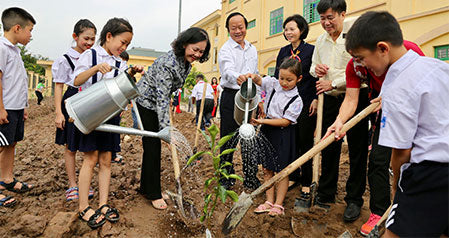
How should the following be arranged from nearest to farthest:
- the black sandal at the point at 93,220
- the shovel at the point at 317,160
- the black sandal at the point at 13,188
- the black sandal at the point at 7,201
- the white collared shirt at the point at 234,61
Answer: the black sandal at the point at 93,220 → the black sandal at the point at 7,201 → the shovel at the point at 317,160 → the black sandal at the point at 13,188 → the white collared shirt at the point at 234,61

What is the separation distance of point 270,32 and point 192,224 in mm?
11624

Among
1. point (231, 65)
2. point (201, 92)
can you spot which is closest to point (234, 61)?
point (231, 65)

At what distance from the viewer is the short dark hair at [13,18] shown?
261 cm

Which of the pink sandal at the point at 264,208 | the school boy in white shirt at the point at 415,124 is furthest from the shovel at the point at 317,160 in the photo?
the school boy in white shirt at the point at 415,124

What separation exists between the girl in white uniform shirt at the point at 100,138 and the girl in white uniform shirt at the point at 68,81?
482mm

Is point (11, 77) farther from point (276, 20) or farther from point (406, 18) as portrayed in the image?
point (276, 20)

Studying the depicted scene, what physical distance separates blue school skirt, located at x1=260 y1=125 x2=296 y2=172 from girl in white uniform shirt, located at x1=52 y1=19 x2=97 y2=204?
1714 millimetres

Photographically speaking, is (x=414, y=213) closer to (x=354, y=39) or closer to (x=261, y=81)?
(x=354, y=39)

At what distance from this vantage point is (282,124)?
2590 millimetres

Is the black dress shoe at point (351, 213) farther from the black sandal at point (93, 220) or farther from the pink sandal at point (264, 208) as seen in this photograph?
the black sandal at point (93, 220)

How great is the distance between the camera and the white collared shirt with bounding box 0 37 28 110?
8.41ft

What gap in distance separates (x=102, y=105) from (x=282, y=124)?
153 centimetres

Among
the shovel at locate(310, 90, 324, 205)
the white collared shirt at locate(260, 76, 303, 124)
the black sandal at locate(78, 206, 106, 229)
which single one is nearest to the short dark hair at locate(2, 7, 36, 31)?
the black sandal at locate(78, 206, 106, 229)

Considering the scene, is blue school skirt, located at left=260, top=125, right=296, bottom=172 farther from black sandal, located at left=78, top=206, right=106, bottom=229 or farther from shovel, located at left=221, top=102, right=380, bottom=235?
black sandal, located at left=78, top=206, right=106, bottom=229
